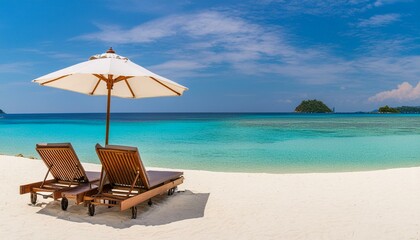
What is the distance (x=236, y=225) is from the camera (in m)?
4.67

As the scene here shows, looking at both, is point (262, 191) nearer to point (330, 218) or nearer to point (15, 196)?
point (330, 218)

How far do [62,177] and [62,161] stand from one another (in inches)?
15.5

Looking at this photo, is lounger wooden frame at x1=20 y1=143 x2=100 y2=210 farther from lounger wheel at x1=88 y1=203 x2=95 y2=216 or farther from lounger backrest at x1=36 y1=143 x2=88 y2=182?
lounger wheel at x1=88 y1=203 x2=95 y2=216

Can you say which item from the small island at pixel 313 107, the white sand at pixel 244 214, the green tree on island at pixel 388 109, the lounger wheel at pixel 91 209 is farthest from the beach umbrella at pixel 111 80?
the green tree on island at pixel 388 109

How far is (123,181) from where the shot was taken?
5.14 meters

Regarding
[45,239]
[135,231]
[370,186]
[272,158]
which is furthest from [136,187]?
[272,158]

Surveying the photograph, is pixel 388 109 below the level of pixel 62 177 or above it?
above

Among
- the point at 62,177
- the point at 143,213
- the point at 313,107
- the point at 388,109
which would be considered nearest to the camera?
the point at 143,213

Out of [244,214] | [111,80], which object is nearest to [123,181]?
[111,80]

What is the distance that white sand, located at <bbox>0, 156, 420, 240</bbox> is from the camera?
4.30 metres

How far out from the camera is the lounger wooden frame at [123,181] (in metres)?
4.64

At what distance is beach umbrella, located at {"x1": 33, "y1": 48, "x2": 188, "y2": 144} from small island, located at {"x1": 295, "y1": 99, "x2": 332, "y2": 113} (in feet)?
493

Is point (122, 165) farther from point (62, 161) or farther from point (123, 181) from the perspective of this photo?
point (62, 161)

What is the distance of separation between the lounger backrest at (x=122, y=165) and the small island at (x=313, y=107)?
152 m
